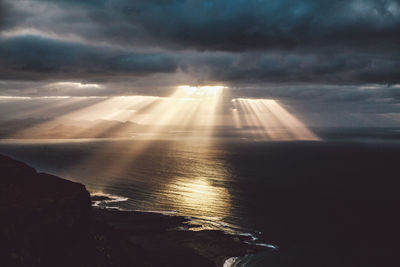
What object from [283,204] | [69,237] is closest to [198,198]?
[283,204]

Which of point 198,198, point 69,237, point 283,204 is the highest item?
point 69,237

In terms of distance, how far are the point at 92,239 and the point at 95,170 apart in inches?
5241

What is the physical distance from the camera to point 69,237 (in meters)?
49.4

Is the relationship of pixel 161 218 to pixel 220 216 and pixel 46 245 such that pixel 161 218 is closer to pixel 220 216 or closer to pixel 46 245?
pixel 220 216

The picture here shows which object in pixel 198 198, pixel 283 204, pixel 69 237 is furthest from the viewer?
pixel 198 198

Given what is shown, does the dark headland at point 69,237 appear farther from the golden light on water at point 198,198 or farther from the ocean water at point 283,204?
the golden light on water at point 198,198

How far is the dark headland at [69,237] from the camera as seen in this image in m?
44.1

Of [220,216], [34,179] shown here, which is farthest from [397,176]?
[34,179]

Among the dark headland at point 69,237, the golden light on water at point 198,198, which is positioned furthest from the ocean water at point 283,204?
the dark headland at point 69,237

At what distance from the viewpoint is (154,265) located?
179 feet

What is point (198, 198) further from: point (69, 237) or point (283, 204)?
point (69, 237)

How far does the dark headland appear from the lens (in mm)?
44062

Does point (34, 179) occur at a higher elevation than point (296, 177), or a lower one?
higher

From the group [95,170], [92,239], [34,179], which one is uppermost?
[34,179]
